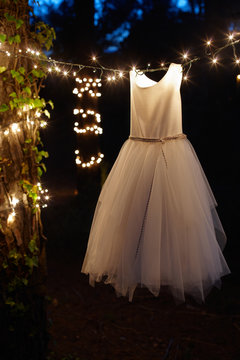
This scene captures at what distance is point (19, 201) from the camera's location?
273 cm

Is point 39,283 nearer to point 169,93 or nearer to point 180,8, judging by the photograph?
point 169,93

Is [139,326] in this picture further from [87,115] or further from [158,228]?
Result: [87,115]

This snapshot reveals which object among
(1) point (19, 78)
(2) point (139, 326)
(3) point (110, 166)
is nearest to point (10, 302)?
(1) point (19, 78)

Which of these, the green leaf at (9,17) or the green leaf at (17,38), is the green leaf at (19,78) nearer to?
the green leaf at (17,38)

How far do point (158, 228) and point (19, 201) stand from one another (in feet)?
3.56

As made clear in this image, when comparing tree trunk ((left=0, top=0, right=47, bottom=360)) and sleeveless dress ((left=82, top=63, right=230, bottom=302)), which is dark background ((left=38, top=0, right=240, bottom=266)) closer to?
tree trunk ((left=0, top=0, right=47, bottom=360))

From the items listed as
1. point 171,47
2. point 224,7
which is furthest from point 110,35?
point 224,7

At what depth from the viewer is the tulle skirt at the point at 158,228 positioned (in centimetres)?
228

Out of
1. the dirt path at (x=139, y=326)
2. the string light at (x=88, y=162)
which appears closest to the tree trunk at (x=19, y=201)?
the dirt path at (x=139, y=326)

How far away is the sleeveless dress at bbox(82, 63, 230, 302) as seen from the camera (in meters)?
2.28

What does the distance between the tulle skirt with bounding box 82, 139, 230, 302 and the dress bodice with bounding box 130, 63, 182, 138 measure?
10 cm

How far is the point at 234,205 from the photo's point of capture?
770cm

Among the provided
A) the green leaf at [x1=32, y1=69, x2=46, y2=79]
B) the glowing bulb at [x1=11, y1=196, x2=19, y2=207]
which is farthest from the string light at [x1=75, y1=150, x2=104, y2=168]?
the glowing bulb at [x1=11, y1=196, x2=19, y2=207]

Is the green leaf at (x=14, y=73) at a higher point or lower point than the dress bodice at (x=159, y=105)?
higher
